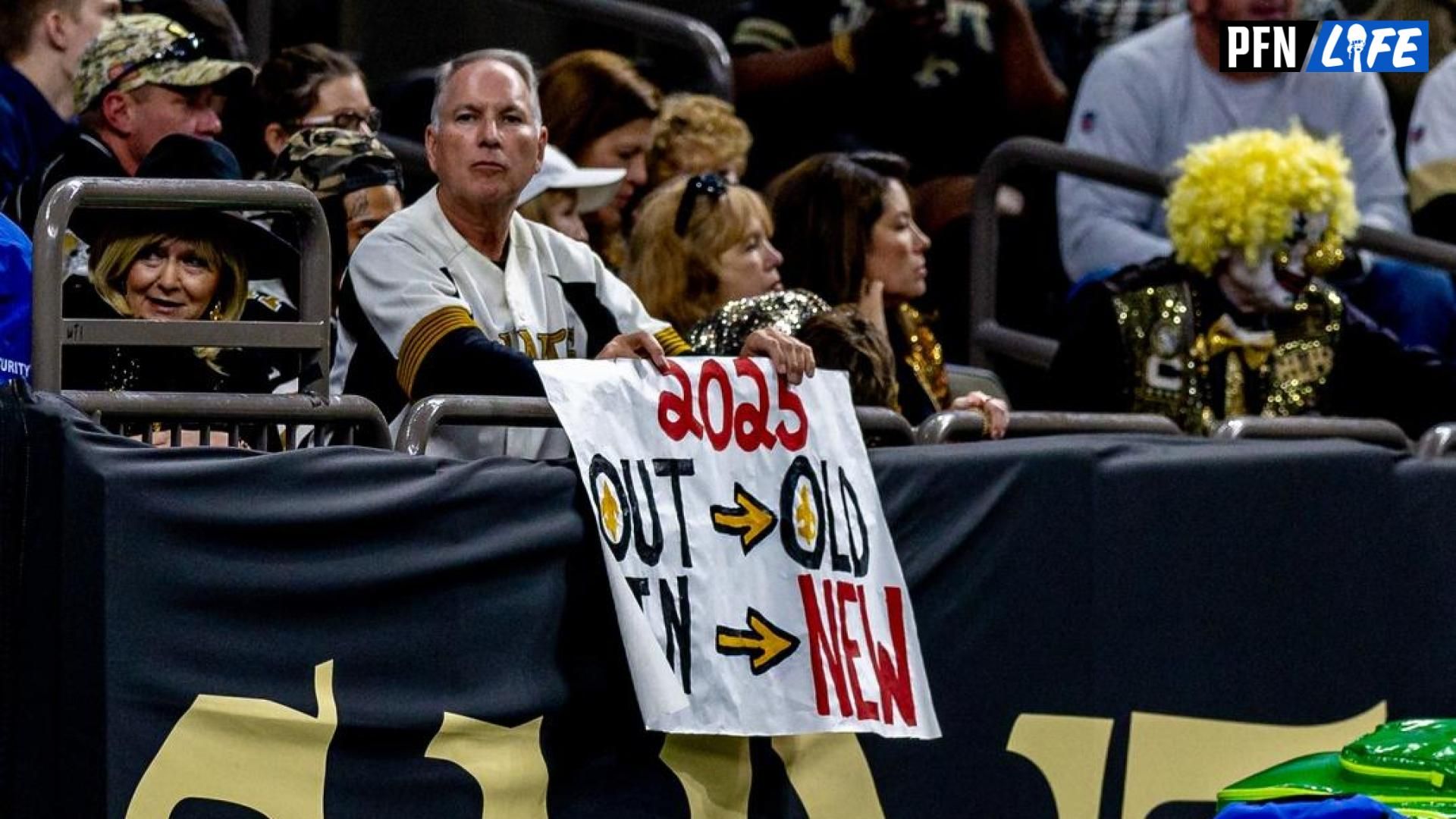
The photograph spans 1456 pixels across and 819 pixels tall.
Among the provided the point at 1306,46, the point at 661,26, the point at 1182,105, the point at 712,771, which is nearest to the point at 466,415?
the point at 712,771

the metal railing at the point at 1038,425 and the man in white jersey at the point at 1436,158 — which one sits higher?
the man in white jersey at the point at 1436,158

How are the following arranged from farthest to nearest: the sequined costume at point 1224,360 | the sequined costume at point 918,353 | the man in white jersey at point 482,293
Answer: the sequined costume at point 1224,360, the sequined costume at point 918,353, the man in white jersey at point 482,293

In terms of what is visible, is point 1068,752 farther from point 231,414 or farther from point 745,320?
point 231,414

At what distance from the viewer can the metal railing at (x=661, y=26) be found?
827 centimetres

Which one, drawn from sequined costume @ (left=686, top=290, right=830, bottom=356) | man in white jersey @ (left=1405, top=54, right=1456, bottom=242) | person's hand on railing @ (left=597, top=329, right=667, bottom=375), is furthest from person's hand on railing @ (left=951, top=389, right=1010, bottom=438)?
man in white jersey @ (left=1405, top=54, right=1456, bottom=242)

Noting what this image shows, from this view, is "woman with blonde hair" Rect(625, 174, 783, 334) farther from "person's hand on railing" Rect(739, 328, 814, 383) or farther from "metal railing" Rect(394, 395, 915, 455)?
"metal railing" Rect(394, 395, 915, 455)

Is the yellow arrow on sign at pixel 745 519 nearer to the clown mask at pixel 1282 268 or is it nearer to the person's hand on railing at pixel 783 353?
the person's hand on railing at pixel 783 353

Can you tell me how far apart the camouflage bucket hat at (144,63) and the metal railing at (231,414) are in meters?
1.22

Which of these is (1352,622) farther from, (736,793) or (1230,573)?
(736,793)

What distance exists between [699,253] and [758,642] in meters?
1.58

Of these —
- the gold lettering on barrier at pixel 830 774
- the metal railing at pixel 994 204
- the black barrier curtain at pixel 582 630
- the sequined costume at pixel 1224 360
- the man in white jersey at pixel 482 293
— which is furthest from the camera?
the metal railing at pixel 994 204

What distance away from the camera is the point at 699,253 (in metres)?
6.54

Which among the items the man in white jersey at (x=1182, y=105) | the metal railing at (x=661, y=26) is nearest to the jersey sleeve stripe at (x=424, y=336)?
the metal railing at (x=661, y=26)

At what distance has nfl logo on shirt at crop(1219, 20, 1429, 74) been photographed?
902 centimetres
